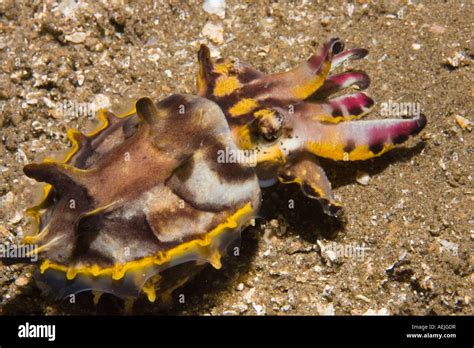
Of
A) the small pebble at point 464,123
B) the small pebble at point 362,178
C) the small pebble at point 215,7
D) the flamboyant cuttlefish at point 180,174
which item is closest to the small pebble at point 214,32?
the small pebble at point 215,7

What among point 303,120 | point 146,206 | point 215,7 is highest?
point 215,7

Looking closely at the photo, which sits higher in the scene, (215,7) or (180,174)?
(215,7)

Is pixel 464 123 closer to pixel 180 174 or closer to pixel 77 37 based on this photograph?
pixel 180 174

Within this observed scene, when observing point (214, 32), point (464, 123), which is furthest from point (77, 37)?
point (464, 123)

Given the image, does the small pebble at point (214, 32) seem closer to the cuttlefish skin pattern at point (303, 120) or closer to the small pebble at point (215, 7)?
the small pebble at point (215, 7)

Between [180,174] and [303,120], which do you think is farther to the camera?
[303,120]

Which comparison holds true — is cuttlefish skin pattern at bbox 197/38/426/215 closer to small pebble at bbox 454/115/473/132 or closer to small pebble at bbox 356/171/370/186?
small pebble at bbox 356/171/370/186

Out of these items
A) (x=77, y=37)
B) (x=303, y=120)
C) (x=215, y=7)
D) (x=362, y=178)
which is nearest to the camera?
(x=303, y=120)

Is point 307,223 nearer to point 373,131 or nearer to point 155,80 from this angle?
point 373,131

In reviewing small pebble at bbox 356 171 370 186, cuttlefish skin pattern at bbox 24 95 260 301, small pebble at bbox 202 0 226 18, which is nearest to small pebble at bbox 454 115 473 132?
small pebble at bbox 356 171 370 186
